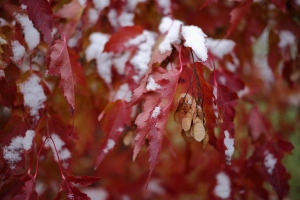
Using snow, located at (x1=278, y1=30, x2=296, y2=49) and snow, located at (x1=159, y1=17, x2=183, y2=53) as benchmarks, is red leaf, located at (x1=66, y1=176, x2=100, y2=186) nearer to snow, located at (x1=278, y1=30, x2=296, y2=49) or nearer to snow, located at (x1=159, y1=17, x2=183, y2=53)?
snow, located at (x1=159, y1=17, x2=183, y2=53)

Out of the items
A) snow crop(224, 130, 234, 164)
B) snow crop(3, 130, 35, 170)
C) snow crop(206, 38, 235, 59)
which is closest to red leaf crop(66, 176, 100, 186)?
snow crop(3, 130, 35, 170)

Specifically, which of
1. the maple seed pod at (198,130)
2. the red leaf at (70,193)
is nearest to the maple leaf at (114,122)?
the red leaf at (70,193)

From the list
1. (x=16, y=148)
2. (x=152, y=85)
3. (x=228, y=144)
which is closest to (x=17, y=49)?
(x=16, y=148)

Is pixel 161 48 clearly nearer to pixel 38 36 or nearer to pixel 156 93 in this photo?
pixel 156 93

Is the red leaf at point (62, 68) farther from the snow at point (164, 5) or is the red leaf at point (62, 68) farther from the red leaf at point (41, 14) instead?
the snow at point (164, 5)

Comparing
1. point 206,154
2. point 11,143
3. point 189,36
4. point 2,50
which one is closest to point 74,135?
point 11,143

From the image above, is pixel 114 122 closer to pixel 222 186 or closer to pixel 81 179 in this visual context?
pixel 81 179
